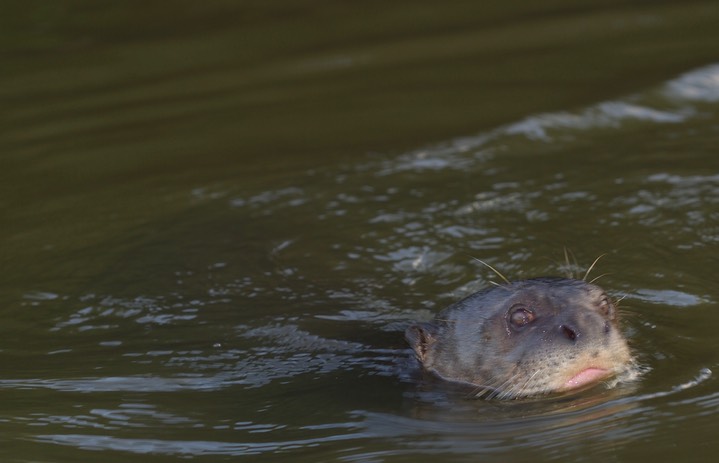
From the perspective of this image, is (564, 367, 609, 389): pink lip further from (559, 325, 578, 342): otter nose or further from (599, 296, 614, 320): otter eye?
(599, 296, 614, 320): otter eye

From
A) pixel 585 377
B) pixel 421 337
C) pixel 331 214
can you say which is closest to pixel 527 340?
pixel 585 377

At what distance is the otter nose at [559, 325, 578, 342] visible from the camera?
4660 millimetres

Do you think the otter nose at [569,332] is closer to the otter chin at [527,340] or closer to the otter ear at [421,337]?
the otter chin at [527,340]

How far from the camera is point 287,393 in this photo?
514 cm

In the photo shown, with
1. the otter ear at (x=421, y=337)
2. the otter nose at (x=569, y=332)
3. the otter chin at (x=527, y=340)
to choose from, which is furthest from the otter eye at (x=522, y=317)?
the otter ear at (x=421, y=337)

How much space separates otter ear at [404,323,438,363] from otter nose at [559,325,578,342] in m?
0.70

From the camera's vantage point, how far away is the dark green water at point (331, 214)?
15.4 feet

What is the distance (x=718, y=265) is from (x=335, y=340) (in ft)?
6.10

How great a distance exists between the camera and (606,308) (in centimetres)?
486

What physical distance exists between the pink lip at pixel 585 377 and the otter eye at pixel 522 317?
0.92 feet

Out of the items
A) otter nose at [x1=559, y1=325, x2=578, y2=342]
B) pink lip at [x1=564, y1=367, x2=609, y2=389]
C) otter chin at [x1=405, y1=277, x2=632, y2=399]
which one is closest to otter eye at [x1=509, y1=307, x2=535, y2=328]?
otter chin at [x1=405, y1=277, x2=632, y2=399]

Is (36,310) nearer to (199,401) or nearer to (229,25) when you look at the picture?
(199,401)

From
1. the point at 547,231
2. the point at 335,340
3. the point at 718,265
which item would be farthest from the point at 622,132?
the point at 335,340

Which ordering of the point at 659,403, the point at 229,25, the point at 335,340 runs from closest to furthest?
the point at 659,403
the point at 335,340
the point at 229,25
